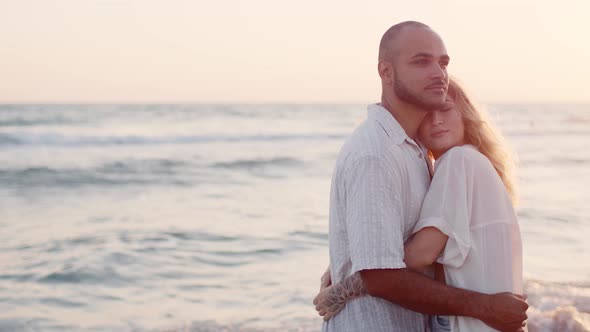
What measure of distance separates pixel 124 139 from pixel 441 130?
26.5m

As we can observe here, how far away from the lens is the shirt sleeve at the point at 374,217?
9.14 feet

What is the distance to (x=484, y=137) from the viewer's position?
10.9 ft

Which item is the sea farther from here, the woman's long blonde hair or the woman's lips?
the woman's lips

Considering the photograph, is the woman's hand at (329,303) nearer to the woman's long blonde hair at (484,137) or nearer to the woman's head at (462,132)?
the woman's head at (462,132)

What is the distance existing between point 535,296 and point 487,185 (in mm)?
4135

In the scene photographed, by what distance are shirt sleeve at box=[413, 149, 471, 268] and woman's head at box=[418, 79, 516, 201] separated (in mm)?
301

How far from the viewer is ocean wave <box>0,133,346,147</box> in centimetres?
2678

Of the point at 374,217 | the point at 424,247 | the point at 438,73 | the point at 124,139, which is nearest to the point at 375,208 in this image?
the point at 374,217

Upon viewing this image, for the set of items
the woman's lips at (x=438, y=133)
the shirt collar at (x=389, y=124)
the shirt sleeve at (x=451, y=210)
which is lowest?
the shirt sleeve at (x=451, y=210)

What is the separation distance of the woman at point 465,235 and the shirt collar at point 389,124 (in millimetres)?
183

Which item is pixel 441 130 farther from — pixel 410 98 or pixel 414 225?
pixel 414 225

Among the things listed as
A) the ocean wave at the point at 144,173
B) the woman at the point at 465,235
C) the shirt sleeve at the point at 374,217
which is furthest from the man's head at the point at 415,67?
the ocean wave at the point at 144,173

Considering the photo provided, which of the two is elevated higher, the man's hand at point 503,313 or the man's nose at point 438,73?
the man's nose at point 438,73

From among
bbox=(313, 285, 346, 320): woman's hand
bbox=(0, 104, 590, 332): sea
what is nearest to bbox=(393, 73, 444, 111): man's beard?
bbox=(0, 104, 590, 332): sea
